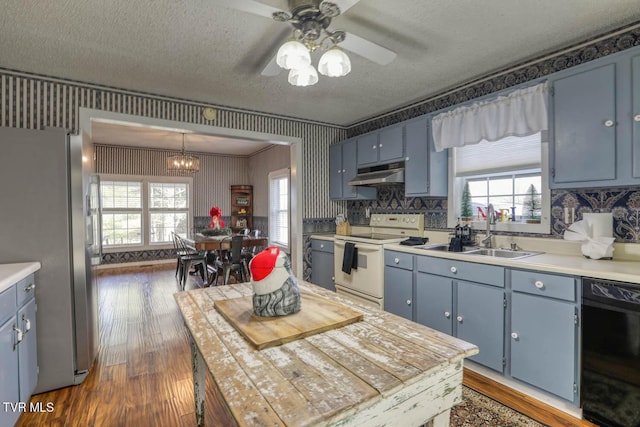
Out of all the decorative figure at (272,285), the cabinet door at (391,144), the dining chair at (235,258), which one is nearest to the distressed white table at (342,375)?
the decorative figure at (272,285)

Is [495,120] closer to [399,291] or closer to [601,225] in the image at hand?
[601,225]

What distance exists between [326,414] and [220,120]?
3.53 m

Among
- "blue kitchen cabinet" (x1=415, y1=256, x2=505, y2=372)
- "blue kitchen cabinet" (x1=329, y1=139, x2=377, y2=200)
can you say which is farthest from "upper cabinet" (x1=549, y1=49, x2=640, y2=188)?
"blue kitchen cabinet" (x1=329, y1=139, x2=377, y2=200)

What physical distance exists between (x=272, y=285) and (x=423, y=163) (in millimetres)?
2445

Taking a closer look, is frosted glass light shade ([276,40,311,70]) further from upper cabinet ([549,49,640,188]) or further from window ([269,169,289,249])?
window ([269,169,289,249])

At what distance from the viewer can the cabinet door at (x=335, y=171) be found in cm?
433

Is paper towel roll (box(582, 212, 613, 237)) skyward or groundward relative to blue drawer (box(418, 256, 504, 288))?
skyward

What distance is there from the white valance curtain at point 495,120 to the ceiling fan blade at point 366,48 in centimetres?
125

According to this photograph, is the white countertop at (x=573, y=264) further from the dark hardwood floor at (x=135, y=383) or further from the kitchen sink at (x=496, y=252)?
the dark hardwood floor at (x=135, y=383)

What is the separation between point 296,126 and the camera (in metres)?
4.21

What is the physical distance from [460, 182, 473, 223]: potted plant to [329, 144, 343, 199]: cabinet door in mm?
1646

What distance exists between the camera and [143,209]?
6.88m

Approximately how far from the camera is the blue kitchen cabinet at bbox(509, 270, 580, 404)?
1.86 meters

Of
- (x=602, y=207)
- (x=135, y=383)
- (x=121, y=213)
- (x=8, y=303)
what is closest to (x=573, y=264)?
(x=602, y=207)
